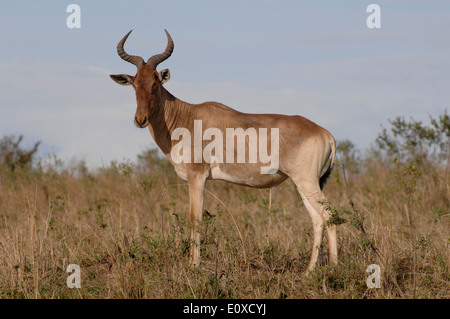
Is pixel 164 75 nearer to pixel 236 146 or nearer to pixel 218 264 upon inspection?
pixel 236 146

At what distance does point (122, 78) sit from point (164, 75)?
73 cm

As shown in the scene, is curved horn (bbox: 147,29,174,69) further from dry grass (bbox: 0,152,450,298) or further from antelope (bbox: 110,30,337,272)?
dry grass (bbox: 0,152,450,298)

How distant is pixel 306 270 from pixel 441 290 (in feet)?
6.51

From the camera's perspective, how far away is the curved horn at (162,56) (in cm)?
Result: 953

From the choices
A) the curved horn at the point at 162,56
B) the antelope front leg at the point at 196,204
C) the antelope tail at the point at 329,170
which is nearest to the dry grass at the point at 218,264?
the antelope front leg at the point at 196,204

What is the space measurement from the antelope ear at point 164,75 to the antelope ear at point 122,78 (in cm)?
50

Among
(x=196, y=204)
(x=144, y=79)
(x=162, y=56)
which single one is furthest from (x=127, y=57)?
(x=196, y=204)

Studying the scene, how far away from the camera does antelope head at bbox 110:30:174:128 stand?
884 cm

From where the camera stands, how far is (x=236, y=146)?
9.17m

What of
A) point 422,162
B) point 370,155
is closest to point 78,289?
point 422,162

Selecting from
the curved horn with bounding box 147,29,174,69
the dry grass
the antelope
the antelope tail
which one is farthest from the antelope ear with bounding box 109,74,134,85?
the antelope tail

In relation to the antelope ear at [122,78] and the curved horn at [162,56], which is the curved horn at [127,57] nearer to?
the curved horn at [162,56]

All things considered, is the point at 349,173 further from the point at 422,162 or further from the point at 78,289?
the point at 78,289
